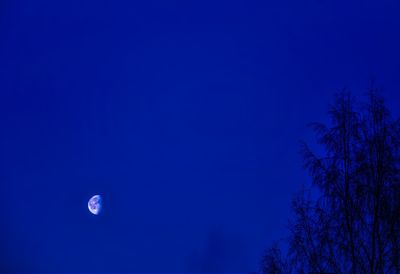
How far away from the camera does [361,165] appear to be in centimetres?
1625

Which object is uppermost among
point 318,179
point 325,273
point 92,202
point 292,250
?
point 92,202

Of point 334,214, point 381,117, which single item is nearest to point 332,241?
point 334,214

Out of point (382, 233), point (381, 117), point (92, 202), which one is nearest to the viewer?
point (382, 233)

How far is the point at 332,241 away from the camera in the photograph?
51.3 feet

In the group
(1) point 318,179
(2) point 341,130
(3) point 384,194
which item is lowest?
(3) point 384,194

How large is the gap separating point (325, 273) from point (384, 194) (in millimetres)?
3263

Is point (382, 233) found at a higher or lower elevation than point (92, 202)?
lower

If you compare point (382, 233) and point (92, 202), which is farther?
point (92, 202)

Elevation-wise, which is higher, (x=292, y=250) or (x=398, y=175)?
(x=398, y=175)

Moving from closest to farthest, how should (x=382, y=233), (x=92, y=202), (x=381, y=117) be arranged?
(x=382, y=233) < (x=381, y=117) < (x=92, y=202)

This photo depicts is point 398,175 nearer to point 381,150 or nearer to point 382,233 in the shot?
point 381,150

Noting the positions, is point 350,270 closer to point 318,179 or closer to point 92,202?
point 318,179

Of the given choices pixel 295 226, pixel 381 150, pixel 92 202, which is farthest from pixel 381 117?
pixel 92 202

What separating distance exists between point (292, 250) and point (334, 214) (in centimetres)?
197
